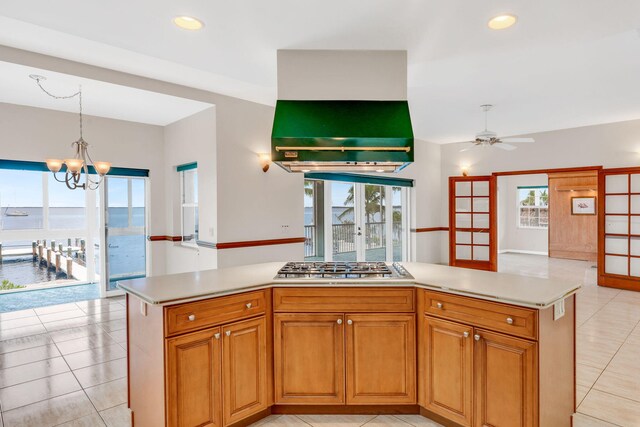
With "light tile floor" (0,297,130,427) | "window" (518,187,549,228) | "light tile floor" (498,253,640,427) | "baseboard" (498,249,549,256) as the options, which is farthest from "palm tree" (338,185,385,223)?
"window" (518,187,549,228)

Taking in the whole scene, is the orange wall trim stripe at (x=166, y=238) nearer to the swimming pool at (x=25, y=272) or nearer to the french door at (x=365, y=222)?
the swimming pool at (x=25, y=272)

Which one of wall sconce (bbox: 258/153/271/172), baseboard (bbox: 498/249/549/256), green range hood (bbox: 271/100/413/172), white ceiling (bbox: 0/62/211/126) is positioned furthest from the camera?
baseboard (bbox: 498/249/549/256)

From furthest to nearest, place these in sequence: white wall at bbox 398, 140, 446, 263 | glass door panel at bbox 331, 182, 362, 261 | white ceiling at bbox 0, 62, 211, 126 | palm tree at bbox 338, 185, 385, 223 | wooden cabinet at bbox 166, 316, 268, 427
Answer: white wall at bbox 398, 140, 446, 263, palm tree at bbox 338, 185, 385, 223, glass door panel at bbox 331, 182, 362, 261, white ceiling at bbox 0, 62, 211, 126, wooden cabinet at bbox 166, 316, 268, 427

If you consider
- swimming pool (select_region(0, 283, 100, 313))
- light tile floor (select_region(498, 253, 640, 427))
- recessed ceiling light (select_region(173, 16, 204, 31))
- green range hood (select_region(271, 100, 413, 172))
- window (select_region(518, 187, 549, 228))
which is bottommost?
light tile floor (select_region(498, 253, 640, 427))

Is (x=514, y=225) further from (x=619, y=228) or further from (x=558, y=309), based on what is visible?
(x=558, y=309)

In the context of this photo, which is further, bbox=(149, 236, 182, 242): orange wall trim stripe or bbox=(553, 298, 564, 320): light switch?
bbox=(149, 236, 182, 242): orange wall trim stripe

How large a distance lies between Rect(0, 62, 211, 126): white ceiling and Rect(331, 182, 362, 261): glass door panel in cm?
276

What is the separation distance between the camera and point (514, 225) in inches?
419

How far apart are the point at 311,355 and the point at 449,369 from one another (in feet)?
2.75

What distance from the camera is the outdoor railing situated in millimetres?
6152

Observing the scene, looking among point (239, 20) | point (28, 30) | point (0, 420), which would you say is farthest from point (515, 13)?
point (0, 420)

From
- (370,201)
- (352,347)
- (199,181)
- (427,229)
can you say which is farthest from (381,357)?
(427,229)

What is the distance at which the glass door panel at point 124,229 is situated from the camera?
5.32 m

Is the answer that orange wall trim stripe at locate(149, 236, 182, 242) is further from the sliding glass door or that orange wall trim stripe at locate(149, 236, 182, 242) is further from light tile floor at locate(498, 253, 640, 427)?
light tile floor at locate(498, 253, 640, 427)
